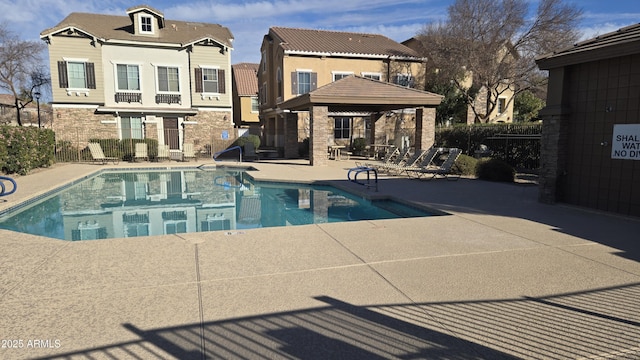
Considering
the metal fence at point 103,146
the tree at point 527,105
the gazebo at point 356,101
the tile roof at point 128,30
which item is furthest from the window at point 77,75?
the tree at point 527,105

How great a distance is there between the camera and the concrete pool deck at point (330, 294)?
2.92 meters

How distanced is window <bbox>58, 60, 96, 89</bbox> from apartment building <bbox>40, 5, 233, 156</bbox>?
5cm

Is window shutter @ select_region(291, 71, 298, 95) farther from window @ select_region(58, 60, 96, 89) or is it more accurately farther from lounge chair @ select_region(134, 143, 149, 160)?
window @ select_region(58, 60, 96, 89)

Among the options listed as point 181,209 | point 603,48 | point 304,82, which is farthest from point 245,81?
point 603,48

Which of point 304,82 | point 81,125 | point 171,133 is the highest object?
point 304,82

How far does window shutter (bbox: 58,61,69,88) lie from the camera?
2214cm

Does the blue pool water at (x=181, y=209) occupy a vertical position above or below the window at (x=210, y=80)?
below

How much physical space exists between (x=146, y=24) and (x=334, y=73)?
1180 centimetres

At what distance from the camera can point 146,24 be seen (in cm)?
2402

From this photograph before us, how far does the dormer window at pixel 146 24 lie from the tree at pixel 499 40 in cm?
1798

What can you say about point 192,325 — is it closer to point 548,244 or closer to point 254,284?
point 254,284

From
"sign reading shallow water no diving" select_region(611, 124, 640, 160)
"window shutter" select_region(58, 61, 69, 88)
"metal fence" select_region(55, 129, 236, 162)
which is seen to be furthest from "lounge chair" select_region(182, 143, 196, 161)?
"sign reading shallow water no diving" select_region(611, 124, 640, 160)

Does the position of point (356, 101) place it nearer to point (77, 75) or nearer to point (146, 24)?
point (146, 24)

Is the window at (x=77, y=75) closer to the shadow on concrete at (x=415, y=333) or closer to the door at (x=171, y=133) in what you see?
the door at (x=171, y=133)
